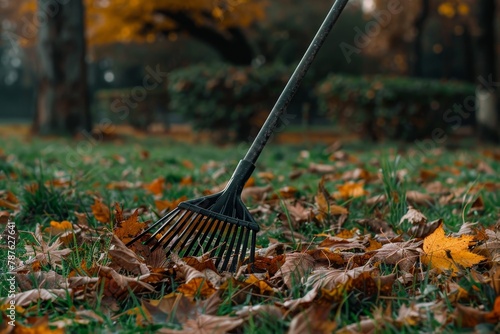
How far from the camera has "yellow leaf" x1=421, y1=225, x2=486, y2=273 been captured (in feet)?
6.54

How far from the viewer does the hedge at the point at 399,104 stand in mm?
10273

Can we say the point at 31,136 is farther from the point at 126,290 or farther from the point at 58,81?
the point at 126,290

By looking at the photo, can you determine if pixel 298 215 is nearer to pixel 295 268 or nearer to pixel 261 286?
pixel 295 268

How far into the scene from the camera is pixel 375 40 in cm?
1961

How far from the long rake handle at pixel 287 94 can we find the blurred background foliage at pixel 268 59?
10.1 feet

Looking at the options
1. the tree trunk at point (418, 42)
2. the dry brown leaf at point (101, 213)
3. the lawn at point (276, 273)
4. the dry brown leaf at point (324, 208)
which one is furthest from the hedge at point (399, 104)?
the dry brown leaf at point (101, 213)

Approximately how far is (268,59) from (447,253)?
16907 mm

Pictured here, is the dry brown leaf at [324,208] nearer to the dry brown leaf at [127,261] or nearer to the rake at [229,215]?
the rake at [229,215]

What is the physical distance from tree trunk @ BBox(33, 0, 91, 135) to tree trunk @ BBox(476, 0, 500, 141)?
658 cm

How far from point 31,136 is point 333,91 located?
16.5ft

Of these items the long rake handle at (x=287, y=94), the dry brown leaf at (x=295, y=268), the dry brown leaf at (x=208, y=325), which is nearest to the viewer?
the dry brown leaf at (x=208, y=325)

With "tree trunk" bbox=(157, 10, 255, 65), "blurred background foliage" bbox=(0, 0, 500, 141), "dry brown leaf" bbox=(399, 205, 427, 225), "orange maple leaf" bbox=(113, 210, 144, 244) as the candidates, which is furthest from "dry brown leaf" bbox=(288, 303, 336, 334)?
"tree trunk" bbox=(157, 10, 255, 65)

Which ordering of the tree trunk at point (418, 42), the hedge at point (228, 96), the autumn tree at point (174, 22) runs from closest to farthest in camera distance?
the hedge at point (228, 96) < the autumn tree at point (174, 22) < the tree trunk at point (418, 42)

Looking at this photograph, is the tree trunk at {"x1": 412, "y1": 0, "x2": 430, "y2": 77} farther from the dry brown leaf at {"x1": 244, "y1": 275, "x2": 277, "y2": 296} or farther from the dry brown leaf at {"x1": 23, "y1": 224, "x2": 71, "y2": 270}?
the dry brown leaf at {"x1": 244, "y1": 275, "x2": 277, "y2": 296}
